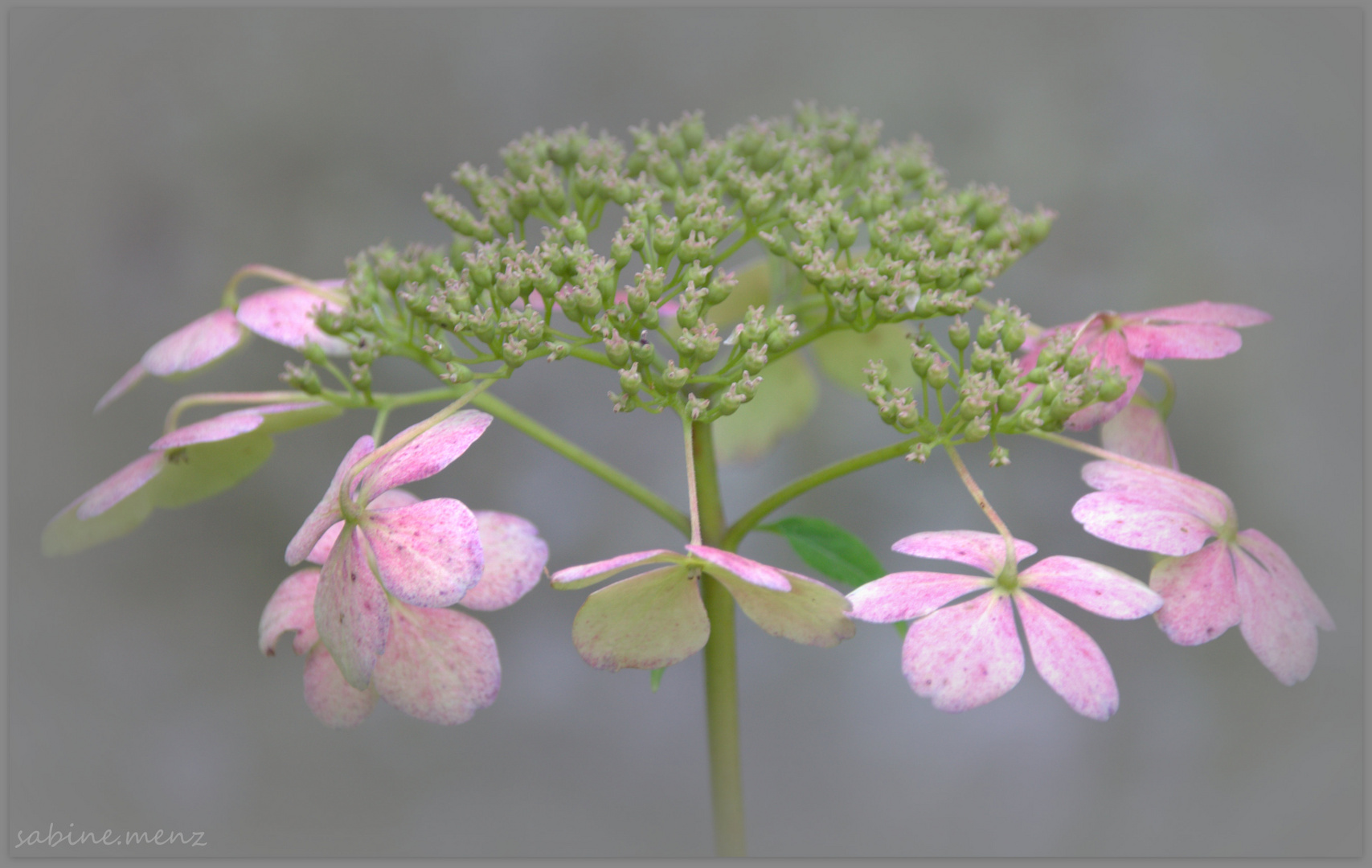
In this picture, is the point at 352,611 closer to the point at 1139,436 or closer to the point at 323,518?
the point at 323,518

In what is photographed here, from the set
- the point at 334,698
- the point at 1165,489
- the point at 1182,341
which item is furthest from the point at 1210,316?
the point at 334,698

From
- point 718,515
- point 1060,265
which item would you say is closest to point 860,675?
point 1060,265

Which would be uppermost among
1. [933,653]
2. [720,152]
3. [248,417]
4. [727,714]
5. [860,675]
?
[720,152]

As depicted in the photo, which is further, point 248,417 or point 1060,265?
point 1060,265

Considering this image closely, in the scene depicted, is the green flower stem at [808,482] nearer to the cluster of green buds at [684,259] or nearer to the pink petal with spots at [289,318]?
the cluster of green buds at [684,259]

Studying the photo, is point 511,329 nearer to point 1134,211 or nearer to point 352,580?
point 352,580

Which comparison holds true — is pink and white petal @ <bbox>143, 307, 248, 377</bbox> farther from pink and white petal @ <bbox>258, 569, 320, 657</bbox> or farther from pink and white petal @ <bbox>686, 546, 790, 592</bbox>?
pink and white petal @ <bbox>686, 546, 790, 592</bbox>

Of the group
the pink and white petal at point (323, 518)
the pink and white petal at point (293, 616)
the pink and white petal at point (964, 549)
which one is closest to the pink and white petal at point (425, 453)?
the pink and white petal at point (323, 518)
